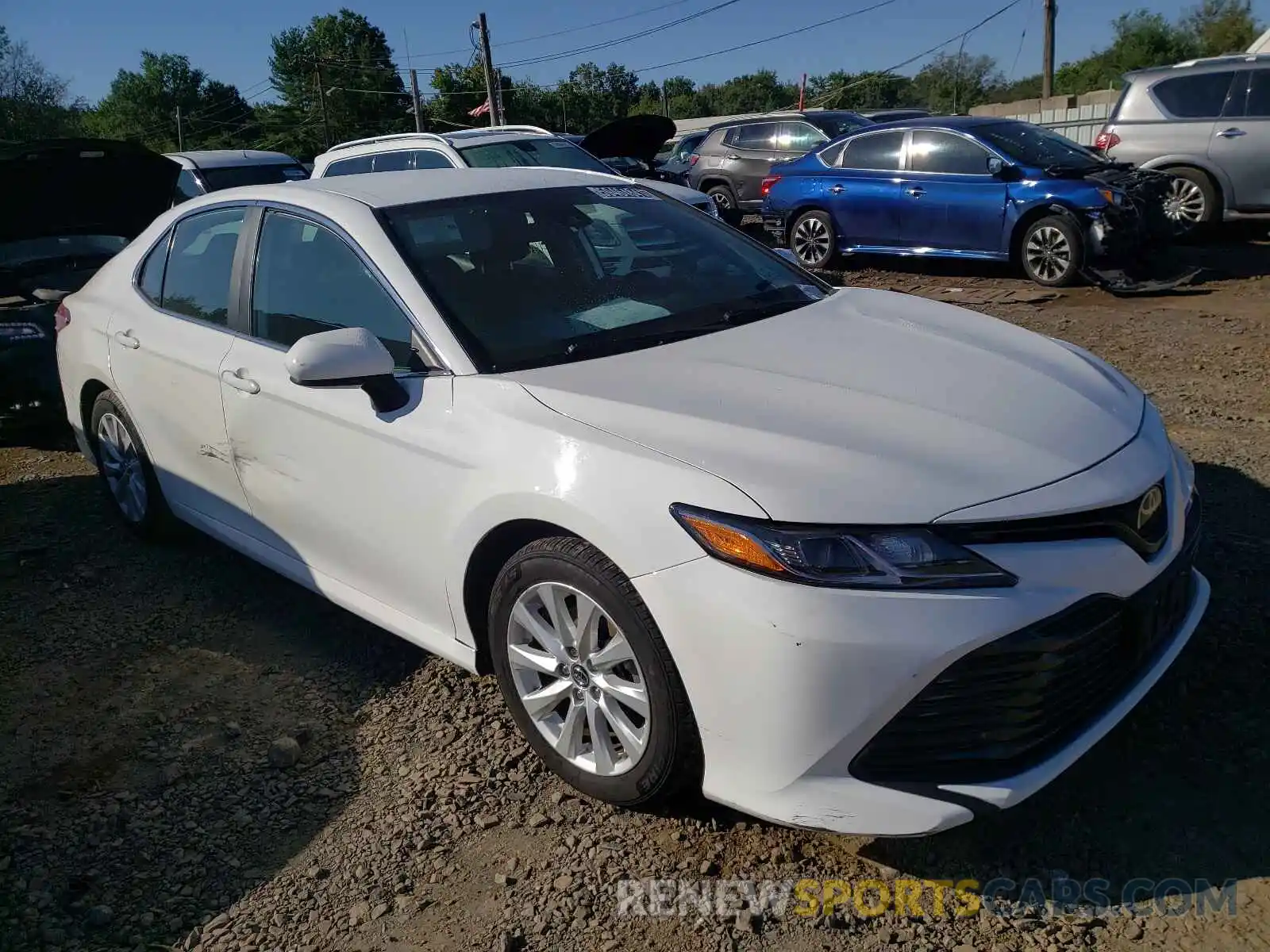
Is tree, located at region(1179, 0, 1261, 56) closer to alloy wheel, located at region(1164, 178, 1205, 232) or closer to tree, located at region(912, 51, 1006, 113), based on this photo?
tree, located at region(912, 51, 1006, 113)

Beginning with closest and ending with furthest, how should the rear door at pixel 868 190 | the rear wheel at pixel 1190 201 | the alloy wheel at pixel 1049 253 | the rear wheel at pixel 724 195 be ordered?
1. the alloy wheel at pixel 1049 253
2. the rear door at pixel 868 190
3. the rear wheel at pixel 1190 201
4. the rear wheel at pixel 724 195

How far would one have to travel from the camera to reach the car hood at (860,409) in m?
2.30

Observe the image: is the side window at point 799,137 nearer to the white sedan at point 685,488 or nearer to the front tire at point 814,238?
the front tire at point 814,238

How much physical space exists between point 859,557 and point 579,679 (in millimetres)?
Result: 864

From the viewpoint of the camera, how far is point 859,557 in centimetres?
223

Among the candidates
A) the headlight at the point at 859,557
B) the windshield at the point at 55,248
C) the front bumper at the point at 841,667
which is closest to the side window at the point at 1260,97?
the front bumper at the point at 841,667

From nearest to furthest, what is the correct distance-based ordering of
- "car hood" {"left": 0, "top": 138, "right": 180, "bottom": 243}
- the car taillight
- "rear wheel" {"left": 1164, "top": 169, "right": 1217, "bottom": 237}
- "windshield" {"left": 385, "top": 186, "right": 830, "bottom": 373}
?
1. "windshield" {"left": 385, "top": 186, "right": 830, "bottom": 373}
2. "car hood" {"left": 0, "top": 138, "right": 180, "bottom": 243}
3. "rear wheel" {"left": 1164, "top": 169, "right": 1217, "bottom": 237}
4. the car taillight

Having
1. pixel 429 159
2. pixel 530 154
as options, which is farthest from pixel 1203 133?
pixel 429 159

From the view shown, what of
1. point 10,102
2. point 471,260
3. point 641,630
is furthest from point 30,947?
point 10,102

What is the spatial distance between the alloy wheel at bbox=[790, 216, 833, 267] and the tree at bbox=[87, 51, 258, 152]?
8414cm

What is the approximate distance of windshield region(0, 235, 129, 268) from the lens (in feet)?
22.0

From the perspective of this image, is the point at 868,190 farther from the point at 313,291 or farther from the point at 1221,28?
the point at 1221,28

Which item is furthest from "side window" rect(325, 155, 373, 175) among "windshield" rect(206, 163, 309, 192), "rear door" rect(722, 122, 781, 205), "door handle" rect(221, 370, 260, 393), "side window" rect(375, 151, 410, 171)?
"door handle" rect(221, 370, 260, 393)

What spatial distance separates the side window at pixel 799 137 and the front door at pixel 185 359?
39.4ft
